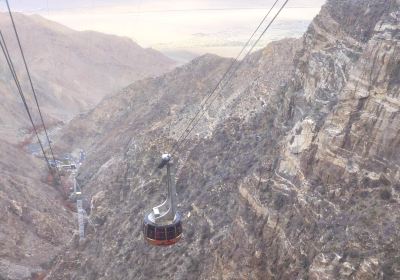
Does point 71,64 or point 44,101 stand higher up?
point 44,101

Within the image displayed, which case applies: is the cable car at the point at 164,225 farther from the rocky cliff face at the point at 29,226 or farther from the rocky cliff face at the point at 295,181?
the rocky cliff face at the point at 29,226

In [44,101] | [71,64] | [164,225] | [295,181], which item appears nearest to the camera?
[164,225]

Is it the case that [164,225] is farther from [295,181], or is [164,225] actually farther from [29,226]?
[29,226]

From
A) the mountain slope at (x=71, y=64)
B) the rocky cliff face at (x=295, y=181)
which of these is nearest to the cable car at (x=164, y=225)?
the rocky cliff face at (x=295, y=181)

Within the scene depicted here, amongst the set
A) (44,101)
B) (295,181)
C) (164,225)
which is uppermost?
(295,181)

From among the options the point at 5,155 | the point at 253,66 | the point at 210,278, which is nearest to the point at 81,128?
the point at 5,155

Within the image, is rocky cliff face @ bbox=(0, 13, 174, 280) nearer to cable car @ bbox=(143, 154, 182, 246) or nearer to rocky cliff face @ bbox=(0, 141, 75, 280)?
rocky cliff face @ bbox=(0, 141, 75, 280)

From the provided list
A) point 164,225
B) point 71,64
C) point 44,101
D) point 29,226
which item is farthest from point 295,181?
point 71,64
